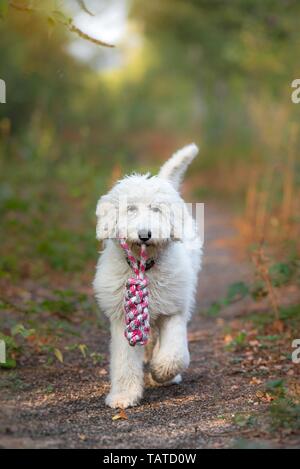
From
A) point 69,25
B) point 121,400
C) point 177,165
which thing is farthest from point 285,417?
point 69,25

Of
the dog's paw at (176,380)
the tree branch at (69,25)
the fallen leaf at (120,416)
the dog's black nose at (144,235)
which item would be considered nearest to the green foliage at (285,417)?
the fallen leaf at (120,416)

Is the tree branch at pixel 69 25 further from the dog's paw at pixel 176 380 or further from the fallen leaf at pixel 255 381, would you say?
the fallen leaf at pixel 255 381

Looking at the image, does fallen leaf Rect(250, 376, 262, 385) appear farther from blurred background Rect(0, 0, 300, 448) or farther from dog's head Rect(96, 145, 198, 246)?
dog's head Rect(96, 145, 198, 246)

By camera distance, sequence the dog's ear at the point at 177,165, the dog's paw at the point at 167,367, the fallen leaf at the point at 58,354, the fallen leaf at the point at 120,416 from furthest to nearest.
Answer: the dog's ear at the point at 177,165
the fallen leaf at the point at 58,354
the dog's paw at the point at 167,367
the fallen leaf at the point at 120,416

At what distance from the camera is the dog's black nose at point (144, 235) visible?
166 inches

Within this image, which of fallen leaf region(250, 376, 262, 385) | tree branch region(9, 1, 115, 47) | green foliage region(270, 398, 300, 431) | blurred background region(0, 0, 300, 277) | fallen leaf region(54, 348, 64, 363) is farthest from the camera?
blurred background region(0, 0, 300, 277)

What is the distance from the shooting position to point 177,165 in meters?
5.51

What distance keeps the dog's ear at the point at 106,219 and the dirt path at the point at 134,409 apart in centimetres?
107

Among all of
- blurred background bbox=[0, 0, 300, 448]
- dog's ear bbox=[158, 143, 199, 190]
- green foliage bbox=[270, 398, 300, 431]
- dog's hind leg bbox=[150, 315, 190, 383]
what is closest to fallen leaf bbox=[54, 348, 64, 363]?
blurred background bbox=[0, 0, 300, 448]

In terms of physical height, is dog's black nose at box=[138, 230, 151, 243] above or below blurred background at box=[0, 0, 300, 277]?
below

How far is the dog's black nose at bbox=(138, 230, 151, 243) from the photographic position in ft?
13.9

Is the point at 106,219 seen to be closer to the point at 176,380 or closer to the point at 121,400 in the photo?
the point at 121,400

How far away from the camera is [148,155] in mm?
23672

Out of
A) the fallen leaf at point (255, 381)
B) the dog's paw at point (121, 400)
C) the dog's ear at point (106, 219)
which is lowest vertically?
the dog's paw at point (121, 400)
